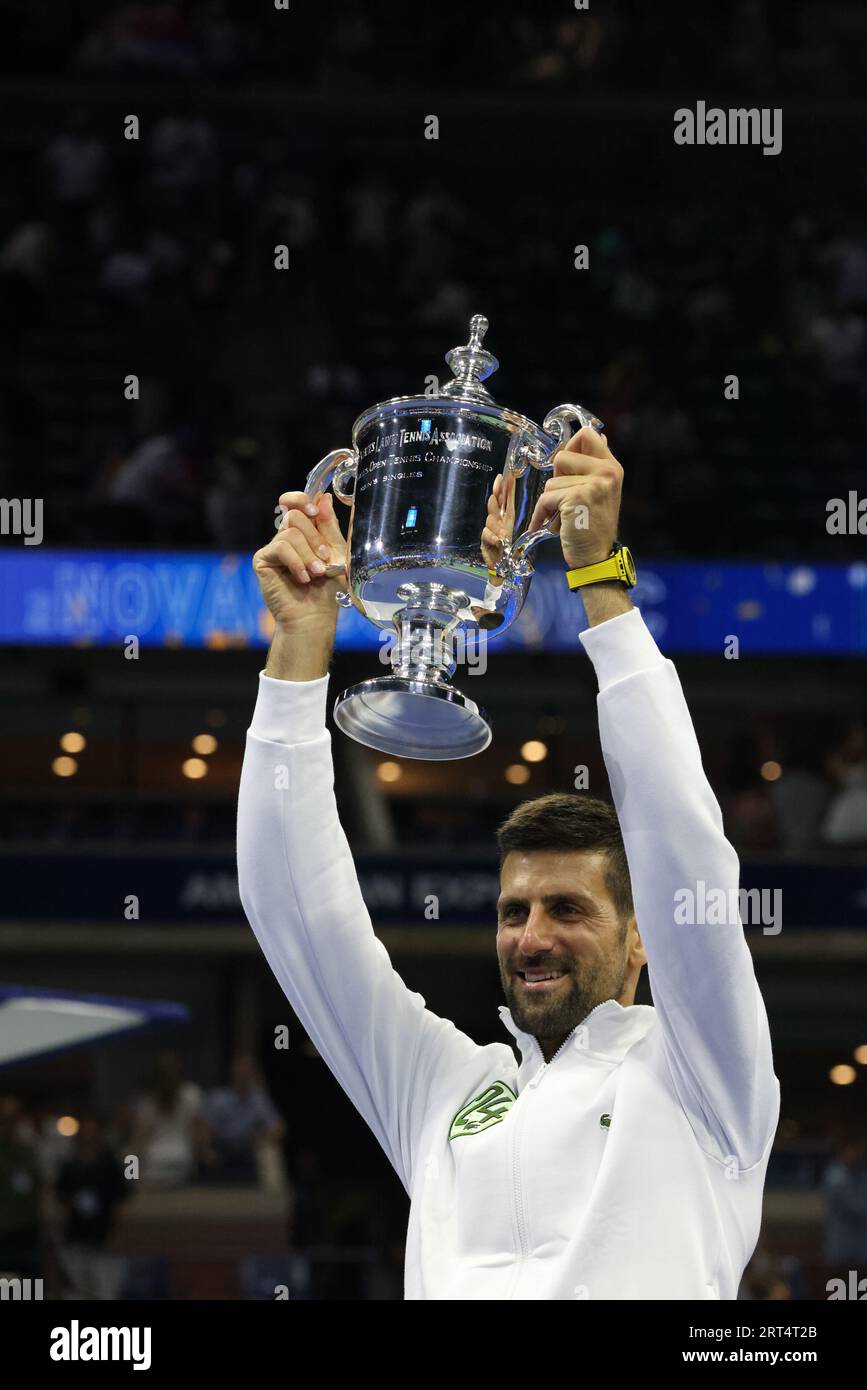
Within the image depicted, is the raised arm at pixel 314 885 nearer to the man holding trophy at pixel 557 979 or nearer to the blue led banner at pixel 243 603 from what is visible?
the man holding trophy at pixel 557 979

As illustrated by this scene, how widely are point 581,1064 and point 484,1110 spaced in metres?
0.16

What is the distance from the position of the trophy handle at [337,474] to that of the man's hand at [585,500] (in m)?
0.46

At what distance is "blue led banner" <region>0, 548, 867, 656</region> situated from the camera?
10.3m

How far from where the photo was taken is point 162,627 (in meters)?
10.4

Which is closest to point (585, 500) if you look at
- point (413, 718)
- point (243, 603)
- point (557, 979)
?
point (413, 718)

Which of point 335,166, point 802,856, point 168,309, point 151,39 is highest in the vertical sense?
point 151,39

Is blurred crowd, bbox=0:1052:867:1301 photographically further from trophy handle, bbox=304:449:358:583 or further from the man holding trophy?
trophy handle, bbox=304:449:358:583

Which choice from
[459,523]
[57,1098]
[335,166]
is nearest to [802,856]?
[57,1098]

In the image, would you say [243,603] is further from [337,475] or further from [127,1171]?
[337,475]

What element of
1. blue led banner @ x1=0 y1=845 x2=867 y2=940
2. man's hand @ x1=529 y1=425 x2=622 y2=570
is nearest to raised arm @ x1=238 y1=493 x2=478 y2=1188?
man's hand @ x1=529 y1=425 x2=622 y2=570

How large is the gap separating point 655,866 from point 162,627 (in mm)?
8468

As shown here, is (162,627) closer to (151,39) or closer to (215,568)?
(215,568)

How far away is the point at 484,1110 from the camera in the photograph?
251 cm

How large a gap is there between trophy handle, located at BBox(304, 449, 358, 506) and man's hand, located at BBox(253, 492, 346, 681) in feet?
0.20
